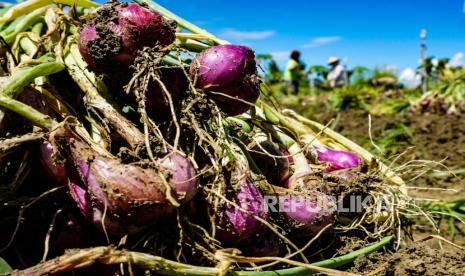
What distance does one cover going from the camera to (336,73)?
44.7 ft

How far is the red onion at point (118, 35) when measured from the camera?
1271 mm

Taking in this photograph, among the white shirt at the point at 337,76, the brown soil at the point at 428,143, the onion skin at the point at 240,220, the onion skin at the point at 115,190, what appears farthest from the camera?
the white shirt at the point at 337,76

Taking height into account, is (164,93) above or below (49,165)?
above

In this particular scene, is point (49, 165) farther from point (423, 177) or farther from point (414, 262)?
point (423, 177)

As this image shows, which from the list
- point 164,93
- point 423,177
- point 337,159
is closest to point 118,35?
point 164,93

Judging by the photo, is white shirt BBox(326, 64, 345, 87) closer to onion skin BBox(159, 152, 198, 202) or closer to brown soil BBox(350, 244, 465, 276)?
brown soil BBox(350, 244, 465, 276)

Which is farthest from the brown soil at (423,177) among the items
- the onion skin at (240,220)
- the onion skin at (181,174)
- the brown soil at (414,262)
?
the onion skin at (181,174)

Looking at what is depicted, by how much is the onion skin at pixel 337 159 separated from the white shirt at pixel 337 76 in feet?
39.5

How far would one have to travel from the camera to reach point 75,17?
1.64 m

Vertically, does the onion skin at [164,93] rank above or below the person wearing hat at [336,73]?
below

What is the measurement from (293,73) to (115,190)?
41.0 ft

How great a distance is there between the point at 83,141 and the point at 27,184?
24 centimetres

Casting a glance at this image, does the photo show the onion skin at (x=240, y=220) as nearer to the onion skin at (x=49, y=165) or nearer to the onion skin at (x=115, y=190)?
the onion skin at (x=115, y=190)

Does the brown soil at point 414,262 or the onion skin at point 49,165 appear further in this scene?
the brown soil at point 414,262
